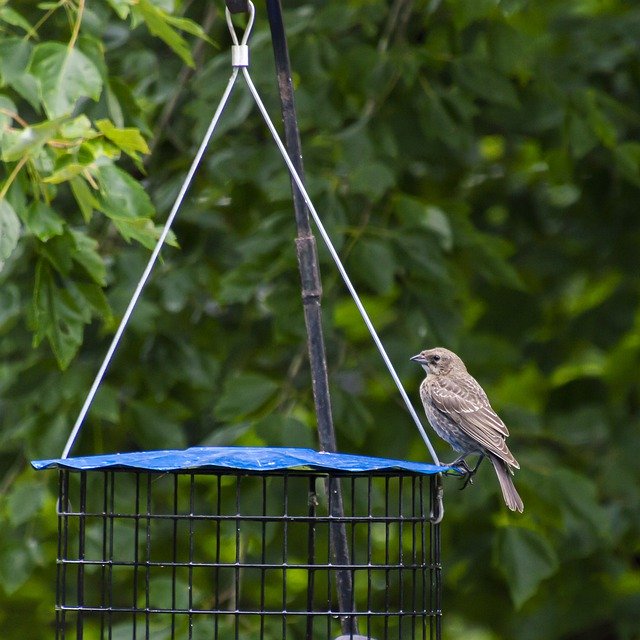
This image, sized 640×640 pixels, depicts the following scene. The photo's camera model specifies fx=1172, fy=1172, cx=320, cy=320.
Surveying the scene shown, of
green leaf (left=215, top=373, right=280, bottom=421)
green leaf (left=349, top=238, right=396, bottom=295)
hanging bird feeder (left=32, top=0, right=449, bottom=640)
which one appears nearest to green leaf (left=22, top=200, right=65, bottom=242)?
hanging bird feeder (left=32, top=0, right=449, bottom=640)

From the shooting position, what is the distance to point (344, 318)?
8.82 metres

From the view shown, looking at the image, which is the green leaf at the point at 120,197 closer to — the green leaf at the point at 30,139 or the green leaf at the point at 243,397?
the green leaf at the point at 30,139

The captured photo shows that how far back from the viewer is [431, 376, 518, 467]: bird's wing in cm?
571

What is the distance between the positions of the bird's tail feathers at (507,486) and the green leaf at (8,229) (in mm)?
2584

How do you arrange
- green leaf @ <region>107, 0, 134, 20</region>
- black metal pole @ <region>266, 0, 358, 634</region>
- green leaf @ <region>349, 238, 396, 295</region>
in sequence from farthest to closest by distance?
green leaf @ <region>349, 238, 396, 295</region> < green leaf @ <region>107, 0, 134, 20</region> < black metal pole @ <region>266, 0, 358, 634</region>

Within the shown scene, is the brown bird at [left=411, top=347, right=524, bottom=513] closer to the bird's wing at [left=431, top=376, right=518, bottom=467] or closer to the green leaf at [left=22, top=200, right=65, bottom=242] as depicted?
the bird's wing at [left=431, top=376, right=518, bottom=467]

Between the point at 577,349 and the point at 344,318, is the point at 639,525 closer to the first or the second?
the point at 577,349

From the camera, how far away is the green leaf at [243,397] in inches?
233

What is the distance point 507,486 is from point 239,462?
7.84 ft

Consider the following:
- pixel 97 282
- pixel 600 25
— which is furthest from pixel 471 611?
pixel 97 282

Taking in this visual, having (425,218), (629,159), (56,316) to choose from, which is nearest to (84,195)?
(56,316)

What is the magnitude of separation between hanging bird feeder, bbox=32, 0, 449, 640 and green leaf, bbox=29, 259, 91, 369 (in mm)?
379

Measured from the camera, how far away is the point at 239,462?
3.56 m

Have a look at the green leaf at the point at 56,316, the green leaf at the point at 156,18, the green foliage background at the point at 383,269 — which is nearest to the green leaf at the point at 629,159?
the green foliage background at the point at 383,269
